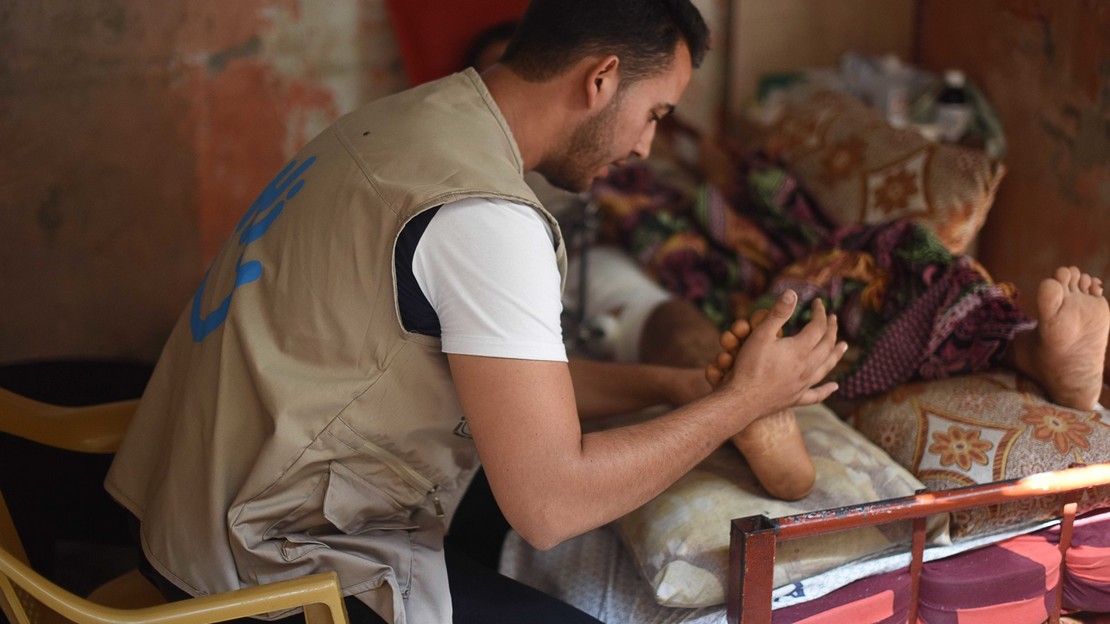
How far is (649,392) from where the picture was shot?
1.50 meters

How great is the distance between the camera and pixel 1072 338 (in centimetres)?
132

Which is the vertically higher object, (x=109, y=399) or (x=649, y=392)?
(x=649, y=392)

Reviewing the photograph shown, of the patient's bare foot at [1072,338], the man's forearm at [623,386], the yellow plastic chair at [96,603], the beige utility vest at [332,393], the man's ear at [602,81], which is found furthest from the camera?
the man's forearm at [623,386]

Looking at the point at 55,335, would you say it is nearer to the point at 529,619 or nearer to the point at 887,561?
the point at 529,619

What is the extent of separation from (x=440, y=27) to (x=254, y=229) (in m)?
1.56

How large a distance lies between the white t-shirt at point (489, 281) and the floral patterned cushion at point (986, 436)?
2.22 feet

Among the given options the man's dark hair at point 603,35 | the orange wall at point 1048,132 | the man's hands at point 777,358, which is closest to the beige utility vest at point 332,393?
the man's dark hair at point 603,35

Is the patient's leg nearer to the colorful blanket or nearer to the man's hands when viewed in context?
the man's hands

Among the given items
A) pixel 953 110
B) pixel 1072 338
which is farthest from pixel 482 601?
pixel 953 110

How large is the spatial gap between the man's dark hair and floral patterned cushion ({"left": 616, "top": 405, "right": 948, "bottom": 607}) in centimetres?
59

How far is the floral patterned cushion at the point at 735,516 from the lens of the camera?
1.24 m

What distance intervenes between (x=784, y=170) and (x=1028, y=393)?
3.09 ft

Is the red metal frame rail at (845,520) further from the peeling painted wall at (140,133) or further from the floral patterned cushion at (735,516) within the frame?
the peeling painted wall at (140,133)

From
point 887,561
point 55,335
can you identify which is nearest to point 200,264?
point 55,335
